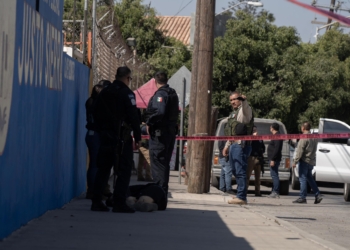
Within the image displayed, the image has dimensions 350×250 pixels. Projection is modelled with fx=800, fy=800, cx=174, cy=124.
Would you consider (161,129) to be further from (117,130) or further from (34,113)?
(34,113)

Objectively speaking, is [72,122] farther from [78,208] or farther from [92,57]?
[92,57]

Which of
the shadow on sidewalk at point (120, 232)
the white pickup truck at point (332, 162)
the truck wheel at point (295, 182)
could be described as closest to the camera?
the shadow on sidewalk at point (120, 232)

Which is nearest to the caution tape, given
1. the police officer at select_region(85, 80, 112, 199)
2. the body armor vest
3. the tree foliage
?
the body armor vest

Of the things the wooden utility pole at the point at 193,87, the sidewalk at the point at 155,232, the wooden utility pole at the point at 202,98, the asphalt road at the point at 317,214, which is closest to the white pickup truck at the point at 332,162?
the asphalt road at the point at 317,214

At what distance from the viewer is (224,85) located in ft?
102

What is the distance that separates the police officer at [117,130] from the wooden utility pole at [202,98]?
228 inches

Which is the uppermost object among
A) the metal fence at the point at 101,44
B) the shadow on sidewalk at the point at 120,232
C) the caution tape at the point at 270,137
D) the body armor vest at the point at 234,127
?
the metal fence at the point at 101,44

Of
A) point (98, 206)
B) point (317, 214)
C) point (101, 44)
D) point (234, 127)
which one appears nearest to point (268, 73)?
point (101, 44)

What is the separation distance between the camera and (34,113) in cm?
779

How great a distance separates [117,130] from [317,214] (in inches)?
215

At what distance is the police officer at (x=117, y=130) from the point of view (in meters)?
9.21

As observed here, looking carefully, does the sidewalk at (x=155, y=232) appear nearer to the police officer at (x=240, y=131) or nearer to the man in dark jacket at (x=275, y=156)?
the police officer at (x=240, y=131)

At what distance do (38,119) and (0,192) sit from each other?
6.09 ft

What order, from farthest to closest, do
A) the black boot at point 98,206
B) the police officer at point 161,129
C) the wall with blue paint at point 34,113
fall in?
the police officer at point 161,129 < the black boot at point 98,206 < the wall with blue paint at point 34,113
